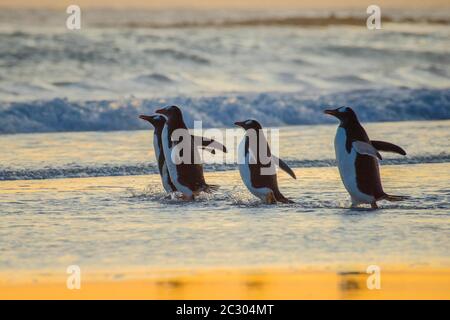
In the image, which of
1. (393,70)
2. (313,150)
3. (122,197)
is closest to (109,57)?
(393,70)

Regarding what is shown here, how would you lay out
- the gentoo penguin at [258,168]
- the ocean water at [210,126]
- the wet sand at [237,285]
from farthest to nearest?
the gentoo penguin at [258,168]
the ocean water at [210,126]
the wet sand at [237,285]

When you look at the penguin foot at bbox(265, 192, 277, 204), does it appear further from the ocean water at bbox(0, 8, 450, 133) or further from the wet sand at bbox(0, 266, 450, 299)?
the ocean water at bbox(0, 8, 450, 133)

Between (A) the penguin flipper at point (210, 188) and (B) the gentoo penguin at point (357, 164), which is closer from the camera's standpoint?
(B) the gentoo penguin at point (357, 164)

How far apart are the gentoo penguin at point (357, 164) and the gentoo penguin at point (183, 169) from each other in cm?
126

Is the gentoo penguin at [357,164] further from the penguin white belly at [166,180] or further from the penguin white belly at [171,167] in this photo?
the penguin white belly at [166,180]

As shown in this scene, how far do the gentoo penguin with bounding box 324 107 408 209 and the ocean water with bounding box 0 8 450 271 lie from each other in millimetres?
146

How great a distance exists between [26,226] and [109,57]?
55.8 ft

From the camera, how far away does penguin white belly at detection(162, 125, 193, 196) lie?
30.8ft

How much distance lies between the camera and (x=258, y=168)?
9.02 m

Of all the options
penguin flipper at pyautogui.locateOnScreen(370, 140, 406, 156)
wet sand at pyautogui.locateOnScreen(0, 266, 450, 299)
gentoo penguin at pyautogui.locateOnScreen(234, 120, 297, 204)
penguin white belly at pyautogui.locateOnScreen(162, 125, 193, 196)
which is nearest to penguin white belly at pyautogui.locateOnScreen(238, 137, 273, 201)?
gentoo penguin at pyautogui.locateOnScreen(234, 120, 297, 204)

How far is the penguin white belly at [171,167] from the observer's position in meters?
9.39

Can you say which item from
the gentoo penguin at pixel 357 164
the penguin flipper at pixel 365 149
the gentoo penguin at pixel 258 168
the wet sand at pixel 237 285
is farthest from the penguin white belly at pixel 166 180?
the wet sand at pixel 237 285

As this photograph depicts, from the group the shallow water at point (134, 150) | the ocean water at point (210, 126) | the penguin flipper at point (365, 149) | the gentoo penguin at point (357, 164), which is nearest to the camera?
the ocean water at point (210, 126)
